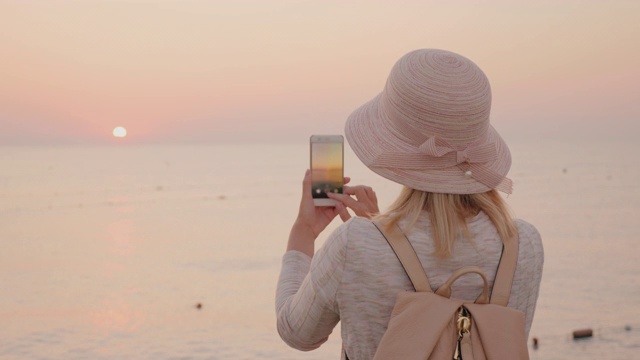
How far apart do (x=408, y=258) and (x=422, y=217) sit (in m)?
0.14

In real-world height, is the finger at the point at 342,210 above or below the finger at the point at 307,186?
below

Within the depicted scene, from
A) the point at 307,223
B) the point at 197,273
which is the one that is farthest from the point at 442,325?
the point at 197,273

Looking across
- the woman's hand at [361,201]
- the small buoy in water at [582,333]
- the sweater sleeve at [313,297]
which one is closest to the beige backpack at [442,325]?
the sweater sleeve at [313,297]

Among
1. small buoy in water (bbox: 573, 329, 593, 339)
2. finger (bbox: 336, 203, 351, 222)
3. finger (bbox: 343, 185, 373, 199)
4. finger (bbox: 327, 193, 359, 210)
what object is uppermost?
finger (bbox: 343, 185, 373, 199)

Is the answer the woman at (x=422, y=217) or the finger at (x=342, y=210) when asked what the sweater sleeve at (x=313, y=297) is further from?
the finger at (x=342, y=210)

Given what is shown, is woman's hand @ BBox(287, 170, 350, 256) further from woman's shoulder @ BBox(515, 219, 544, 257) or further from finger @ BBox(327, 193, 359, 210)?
woman's shoulder @ BBox(515, 219, 544, 257)

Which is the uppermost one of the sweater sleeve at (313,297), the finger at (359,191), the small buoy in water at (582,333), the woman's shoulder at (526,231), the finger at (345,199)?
the finger at (359,191)

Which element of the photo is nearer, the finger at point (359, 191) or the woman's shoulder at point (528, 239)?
the woman's shoulder at point (528, 239)

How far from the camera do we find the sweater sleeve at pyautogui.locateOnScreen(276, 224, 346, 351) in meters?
2.51

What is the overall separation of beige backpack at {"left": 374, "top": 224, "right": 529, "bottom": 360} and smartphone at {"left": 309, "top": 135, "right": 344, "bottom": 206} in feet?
1.88

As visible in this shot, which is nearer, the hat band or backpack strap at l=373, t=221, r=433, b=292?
backpack strap at l=373, t=221, r=433, b=292

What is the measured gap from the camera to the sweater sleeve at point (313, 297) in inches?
98.7

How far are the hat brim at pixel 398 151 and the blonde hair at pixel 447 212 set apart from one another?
3 cm

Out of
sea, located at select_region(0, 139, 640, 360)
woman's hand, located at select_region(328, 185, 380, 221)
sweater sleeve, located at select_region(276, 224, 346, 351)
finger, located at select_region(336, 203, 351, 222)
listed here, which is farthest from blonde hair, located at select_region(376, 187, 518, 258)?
sea, located at select_region(0, 139, 640, 360)
